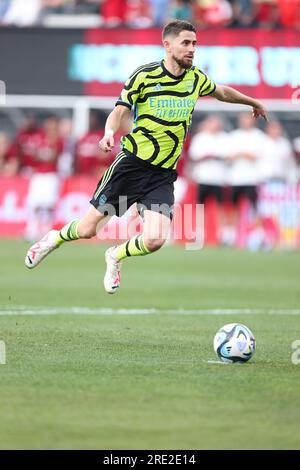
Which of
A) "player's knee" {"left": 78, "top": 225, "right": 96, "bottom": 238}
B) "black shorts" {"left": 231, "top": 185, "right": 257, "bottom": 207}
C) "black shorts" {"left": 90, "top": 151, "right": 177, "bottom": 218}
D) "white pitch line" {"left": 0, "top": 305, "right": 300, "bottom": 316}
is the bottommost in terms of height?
"white pitch line" {"left": 0, "top": 305, "right": 300, "bottom": 316}

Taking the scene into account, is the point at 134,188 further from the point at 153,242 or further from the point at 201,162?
the point at 201,162

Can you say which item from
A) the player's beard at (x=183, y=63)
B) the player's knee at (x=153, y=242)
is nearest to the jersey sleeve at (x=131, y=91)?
the player's beard at (x=183, y=63)

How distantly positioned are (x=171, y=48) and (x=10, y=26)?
15.2 meters

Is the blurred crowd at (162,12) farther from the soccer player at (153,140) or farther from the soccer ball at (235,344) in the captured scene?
the soccer ball at (235,344)

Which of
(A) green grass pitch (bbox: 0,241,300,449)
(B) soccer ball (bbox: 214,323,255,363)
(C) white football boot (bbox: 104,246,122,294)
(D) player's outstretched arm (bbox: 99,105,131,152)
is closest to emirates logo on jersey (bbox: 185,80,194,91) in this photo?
(D) player's outstretched arm (bbox: 99,105,131,152)

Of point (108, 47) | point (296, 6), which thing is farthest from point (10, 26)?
point (296, 6)

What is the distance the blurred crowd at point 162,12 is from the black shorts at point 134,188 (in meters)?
13.8

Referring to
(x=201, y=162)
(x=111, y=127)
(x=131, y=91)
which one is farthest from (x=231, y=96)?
(x=201, y=162)

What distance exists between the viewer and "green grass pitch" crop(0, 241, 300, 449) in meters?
5.77

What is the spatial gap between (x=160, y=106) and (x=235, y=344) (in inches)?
100

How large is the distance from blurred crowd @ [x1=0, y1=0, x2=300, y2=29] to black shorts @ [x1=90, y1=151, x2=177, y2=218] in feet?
45.2

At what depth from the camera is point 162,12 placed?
956 inches

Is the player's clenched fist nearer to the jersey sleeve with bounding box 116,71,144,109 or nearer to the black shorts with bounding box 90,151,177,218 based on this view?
the jersey sleeve with bounding box 116,71,144,109

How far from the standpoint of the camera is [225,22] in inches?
932
